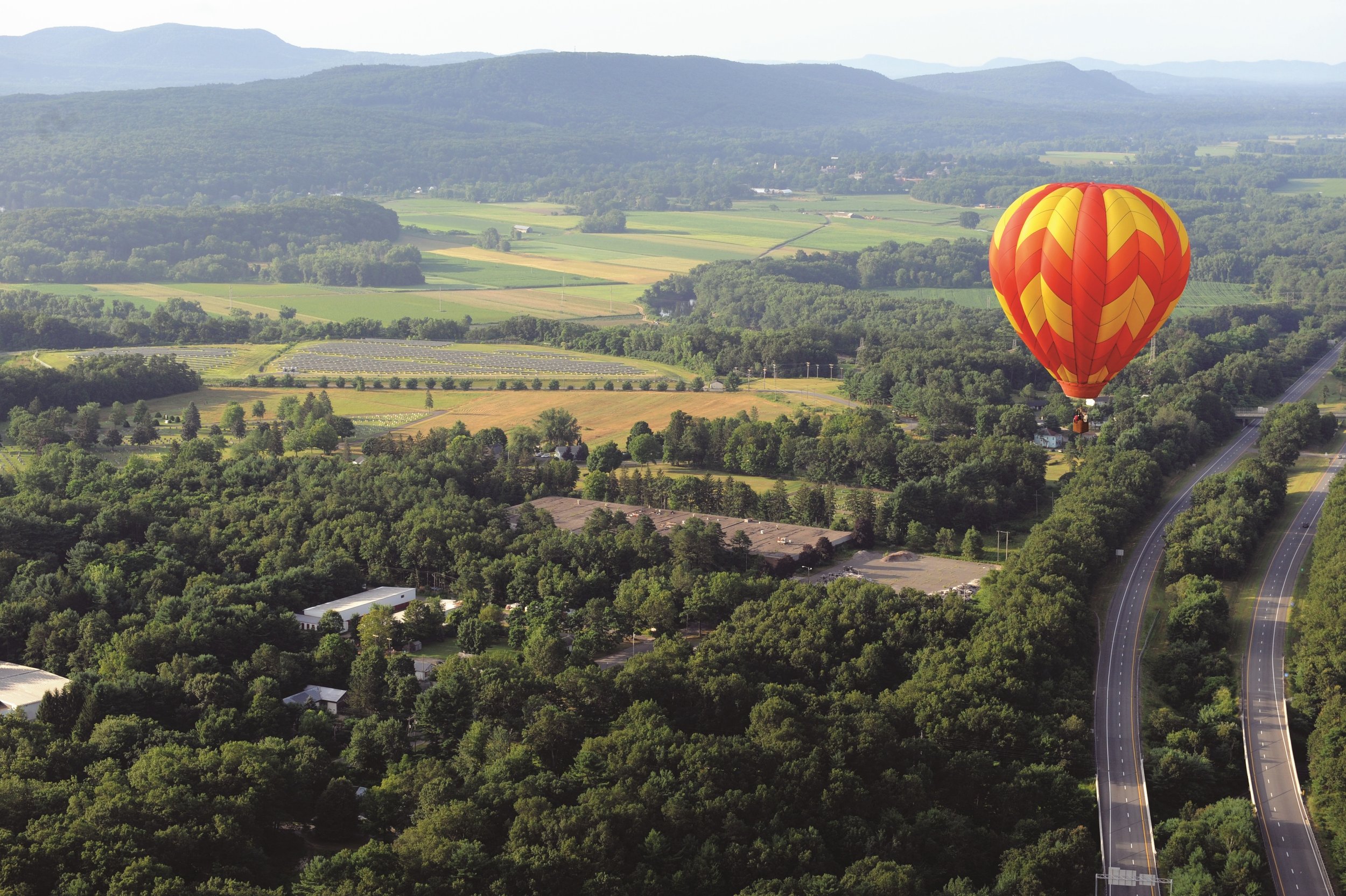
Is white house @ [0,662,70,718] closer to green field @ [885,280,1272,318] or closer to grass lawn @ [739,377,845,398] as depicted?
grass lawn @ [739,377,845,398]

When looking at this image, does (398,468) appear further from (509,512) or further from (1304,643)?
(1304,643)

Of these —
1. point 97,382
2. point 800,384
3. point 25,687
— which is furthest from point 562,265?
point 25,687

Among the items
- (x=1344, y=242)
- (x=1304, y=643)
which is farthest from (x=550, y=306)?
(x=1344, y=242)

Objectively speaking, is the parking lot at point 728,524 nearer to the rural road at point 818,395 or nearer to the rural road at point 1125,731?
the rural road at point 1125,731

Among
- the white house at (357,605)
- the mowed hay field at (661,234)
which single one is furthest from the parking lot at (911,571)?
the mowed hay field at (661,234)

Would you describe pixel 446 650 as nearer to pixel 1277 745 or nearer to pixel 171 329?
pixel 1277 745
